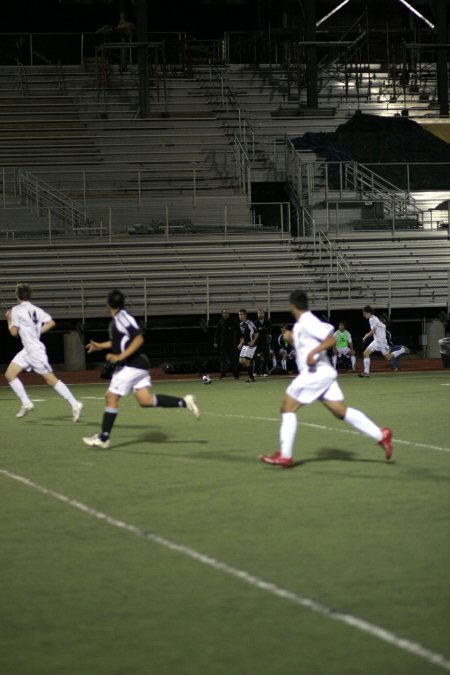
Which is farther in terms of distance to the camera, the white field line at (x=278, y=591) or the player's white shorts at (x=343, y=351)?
the player's white shorts at (x=343, y=351)

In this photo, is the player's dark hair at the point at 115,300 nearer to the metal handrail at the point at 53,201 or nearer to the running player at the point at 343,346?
the running player at the point at 343,346

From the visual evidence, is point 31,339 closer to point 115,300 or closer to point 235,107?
point 115,300

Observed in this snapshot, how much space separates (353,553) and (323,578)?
72 centimetres

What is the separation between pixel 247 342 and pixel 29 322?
12212mm

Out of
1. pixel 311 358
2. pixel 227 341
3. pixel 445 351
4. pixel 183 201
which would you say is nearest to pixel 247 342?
pixel 227 341

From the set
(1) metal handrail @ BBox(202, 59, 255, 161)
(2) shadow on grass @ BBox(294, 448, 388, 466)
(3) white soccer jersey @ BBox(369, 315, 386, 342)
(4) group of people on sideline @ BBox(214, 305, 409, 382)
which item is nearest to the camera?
(2) shadow on grass @ BBox(294, 448, 388, 466)

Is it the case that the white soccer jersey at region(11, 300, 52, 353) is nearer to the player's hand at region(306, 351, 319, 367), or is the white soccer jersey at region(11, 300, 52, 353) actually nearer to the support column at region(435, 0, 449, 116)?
the player's hand at region(306, 351, 319, 367)

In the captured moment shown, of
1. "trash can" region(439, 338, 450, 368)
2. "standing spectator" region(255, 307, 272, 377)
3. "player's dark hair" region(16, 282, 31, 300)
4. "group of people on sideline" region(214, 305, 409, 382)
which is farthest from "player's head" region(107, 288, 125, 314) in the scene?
"trash can" region(439, 338, 450, 368)

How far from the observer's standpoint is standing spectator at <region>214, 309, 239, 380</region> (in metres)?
28.2

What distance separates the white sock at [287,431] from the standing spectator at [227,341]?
52.7 ft

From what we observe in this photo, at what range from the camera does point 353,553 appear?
8297mm

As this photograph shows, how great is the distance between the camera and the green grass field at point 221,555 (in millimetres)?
6211

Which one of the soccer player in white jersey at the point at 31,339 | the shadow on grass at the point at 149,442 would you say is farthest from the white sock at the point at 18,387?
the shadow on grass at the point at 149,442

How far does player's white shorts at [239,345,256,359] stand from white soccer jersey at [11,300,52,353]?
11509 millimetres
